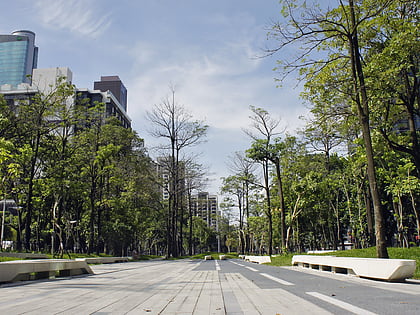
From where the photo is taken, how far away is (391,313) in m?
3.81

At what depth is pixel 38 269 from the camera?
898 centimetres

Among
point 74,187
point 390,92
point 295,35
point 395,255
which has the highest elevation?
point 295,35

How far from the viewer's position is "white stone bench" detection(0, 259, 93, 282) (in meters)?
7.95

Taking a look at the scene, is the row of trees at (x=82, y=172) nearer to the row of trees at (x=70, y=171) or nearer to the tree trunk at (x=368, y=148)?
the row of trees at (x=70, y=171)

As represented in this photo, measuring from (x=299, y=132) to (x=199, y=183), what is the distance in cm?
1362

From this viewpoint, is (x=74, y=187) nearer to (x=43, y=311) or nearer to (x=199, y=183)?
(x=199, y=183)

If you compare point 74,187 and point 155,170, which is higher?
point 155,170

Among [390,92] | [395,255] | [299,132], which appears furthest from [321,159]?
[395,255]

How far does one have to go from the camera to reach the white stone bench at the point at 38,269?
795 centimetres

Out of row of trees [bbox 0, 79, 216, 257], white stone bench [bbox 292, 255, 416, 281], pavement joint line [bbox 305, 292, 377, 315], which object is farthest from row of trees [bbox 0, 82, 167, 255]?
pavement joint line [bbox 305, 292, 377, 315]

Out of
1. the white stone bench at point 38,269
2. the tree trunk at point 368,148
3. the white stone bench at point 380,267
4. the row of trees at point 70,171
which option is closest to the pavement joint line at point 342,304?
the white stone bench at point 380,267

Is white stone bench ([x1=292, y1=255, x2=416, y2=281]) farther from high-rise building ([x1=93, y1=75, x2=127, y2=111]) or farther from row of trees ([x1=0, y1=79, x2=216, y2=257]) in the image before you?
high-rise building ([x1=93, y1=75, x2=127, y2=111])

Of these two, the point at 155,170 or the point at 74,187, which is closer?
the point at 74,187

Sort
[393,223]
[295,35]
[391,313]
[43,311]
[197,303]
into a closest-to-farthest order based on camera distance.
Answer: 1. [391,313]
2. [43,311]
3. [197,303]
4. [295,35]
5. [393,223]
